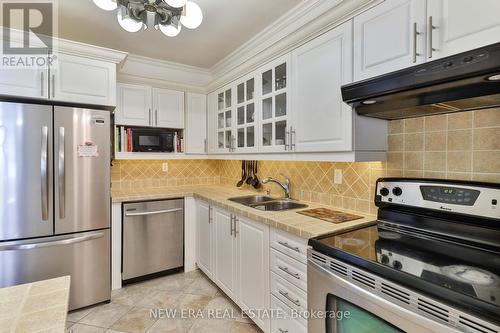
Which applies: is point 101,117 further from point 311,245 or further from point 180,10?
point 311,245

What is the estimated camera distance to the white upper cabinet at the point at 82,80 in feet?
6.93

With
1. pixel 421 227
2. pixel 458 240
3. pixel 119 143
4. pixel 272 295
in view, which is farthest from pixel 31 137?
pixel 458 240

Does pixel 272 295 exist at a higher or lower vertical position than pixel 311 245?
lower

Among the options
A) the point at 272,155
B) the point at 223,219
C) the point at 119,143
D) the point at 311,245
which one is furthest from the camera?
the point at 119,143

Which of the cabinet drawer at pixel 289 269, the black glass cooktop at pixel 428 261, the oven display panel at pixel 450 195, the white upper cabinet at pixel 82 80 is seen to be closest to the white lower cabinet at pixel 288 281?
the cabinet drawer at pixel 289 269

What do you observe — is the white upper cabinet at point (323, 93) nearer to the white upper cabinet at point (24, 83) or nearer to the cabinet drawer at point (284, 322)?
the cabinet drawer at point (284, 322)

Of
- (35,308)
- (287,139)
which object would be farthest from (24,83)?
(287,139)

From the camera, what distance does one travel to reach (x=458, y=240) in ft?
4.01

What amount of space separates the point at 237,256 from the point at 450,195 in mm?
1499

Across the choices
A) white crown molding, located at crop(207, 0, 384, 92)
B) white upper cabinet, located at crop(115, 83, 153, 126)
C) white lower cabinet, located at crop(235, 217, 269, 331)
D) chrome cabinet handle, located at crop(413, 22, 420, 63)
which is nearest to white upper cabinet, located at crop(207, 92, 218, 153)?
white crown molding, located at crop(207, 0, 384, 92)

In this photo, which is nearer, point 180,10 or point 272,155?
point 180,10

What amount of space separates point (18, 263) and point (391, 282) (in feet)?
8.34

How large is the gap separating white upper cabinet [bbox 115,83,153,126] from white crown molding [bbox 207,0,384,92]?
808 mm

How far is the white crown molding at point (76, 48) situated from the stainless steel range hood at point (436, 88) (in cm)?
207
